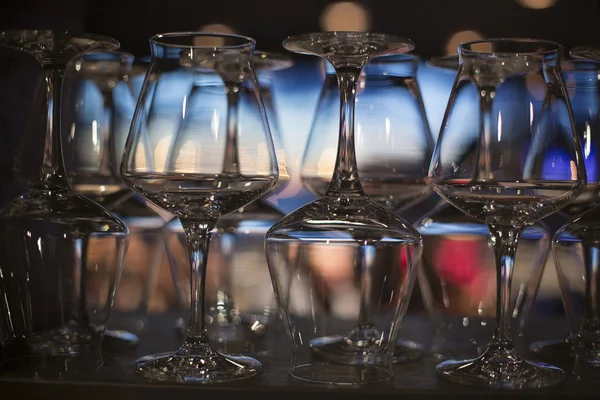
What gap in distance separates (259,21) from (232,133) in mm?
305

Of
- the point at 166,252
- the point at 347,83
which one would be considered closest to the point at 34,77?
the point at 166,252

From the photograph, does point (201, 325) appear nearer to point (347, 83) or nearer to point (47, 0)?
point (347, 83)

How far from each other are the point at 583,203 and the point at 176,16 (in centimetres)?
46

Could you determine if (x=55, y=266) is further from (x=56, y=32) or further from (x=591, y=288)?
(x=591, y=288)

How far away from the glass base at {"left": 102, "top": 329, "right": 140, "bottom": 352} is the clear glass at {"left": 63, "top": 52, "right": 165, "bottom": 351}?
0.14ft

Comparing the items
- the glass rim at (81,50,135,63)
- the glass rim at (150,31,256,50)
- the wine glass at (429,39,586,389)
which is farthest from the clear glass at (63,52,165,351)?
the wine glass at (429,39,586,389)

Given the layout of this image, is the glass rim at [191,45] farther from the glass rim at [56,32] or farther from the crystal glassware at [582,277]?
the crystal glassware at [582,277]

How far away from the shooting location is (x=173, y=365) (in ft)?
2.14

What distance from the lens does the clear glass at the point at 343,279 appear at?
2.15ft

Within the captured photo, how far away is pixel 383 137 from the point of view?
0.84m

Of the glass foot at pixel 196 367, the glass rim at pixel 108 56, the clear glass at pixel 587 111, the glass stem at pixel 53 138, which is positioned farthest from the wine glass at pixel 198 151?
the clear glass at pixel 587 111

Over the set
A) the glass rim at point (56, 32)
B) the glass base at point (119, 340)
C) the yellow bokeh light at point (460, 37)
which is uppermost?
the glass rim at point (56, 32)

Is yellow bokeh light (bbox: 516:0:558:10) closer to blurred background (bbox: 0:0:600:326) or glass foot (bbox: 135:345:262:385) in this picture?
blurred background (bbox: 0:0:600:326)

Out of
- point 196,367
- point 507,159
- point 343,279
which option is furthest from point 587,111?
point 196,367
